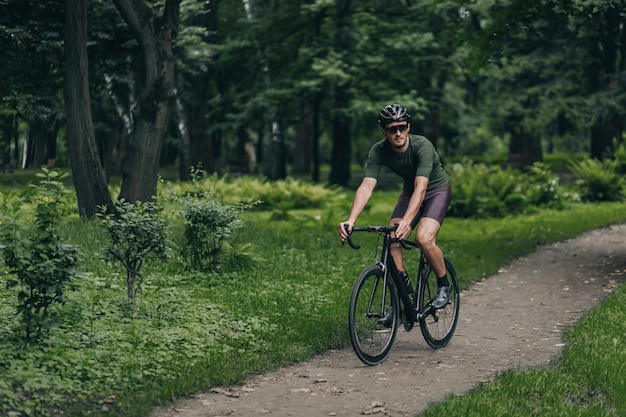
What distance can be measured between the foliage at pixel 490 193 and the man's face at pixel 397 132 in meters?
14.7

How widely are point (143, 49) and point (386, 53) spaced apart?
16.8 metres

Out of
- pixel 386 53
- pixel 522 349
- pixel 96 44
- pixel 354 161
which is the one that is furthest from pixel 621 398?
pixel 354 161

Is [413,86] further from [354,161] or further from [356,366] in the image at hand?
[354,161]

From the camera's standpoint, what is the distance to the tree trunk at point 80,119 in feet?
53.5

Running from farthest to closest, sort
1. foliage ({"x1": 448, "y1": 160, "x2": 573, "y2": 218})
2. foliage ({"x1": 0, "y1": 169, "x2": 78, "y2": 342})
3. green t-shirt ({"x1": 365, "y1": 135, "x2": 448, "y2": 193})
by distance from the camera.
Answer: foliage ({"x1": 448, "y1": 160, "x2": 573, "y2": 218}), green t-shirt ({"x1": 365, "y1": 135, "x2": 448, "y2": 193}), foliage ({"x1": 0, "y1": 169, "x2": 78, "y2": 342})

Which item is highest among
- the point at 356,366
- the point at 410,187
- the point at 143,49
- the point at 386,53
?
the point at 386,53

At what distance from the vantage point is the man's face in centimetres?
772

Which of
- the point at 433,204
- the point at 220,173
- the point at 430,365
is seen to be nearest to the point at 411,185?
the point at 433,204

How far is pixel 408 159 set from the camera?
795 cm

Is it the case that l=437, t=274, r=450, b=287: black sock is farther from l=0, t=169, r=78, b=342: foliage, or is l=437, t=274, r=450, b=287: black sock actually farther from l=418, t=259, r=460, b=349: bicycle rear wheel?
l=0, t=169, r=78, b=342: foliage

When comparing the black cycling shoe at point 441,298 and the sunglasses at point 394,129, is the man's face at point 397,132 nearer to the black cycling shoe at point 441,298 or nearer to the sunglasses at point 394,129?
the sunglasses at point 394,129

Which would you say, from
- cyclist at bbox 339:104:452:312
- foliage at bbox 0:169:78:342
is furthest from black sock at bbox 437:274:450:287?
foliage at bbox 0:169:78:342

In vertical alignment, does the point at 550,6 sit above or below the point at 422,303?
above

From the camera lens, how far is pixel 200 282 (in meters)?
11.1
